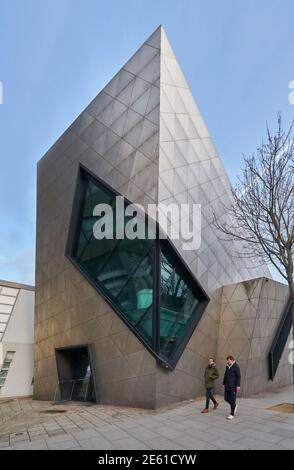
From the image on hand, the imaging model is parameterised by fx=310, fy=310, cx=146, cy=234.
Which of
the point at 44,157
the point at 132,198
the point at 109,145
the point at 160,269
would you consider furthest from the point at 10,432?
the point at 44,157

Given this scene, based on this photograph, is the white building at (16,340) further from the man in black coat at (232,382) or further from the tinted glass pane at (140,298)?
the man in black coat at (232,382)

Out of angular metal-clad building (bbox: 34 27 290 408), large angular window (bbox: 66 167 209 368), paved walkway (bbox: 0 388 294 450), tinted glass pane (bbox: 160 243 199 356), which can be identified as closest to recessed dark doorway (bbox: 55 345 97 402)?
angular metal-clad building (bbox: 34 27 290 408)

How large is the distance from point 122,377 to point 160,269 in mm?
4256

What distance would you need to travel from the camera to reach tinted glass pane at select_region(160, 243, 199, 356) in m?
11.5

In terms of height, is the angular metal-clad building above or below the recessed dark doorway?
above

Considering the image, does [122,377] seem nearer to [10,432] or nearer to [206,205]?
[10,432]

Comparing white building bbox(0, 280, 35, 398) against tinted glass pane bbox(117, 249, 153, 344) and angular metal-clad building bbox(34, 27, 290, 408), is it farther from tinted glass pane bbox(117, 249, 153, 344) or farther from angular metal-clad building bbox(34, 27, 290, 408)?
tinted glass pane bbox(117, 249, 153, 344)

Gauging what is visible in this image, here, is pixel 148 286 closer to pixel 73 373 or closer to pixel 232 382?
pixel 232 382

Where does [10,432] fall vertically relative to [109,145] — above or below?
below

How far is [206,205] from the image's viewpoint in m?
15.3

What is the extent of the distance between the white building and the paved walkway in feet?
53.9

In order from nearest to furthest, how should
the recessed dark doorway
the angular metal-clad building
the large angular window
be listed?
the large angular window
the angular metal-clad building
the recessed dark doorway

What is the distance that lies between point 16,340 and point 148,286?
18039 millimetres

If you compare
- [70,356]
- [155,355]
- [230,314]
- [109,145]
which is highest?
[109,145]
